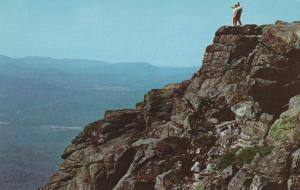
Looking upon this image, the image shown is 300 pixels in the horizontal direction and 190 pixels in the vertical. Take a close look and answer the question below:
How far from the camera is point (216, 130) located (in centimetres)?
5094

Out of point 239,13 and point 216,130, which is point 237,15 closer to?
point 239,13

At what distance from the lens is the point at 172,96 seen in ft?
193

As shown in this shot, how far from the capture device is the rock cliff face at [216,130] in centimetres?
4444

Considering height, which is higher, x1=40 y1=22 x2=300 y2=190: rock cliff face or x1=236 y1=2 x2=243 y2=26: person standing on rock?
x1=236 y1=2 x2=243 y2=26: person standing on rock

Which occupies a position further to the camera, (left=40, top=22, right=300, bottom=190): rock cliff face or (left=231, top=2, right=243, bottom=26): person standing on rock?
(left=231, top=2, right=243, bottom=26): person standing on rock

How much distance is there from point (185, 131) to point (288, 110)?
10034 mm

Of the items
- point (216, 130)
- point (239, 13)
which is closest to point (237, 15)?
point (239, 13)

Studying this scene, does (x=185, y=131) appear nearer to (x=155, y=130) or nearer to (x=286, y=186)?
(x=155, y=130)

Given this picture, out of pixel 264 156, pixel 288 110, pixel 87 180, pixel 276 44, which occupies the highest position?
pixel 276 44

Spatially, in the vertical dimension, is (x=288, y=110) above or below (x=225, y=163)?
above

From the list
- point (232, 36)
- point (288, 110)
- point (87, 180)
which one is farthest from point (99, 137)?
point (288, 110)

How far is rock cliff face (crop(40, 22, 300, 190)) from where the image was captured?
4444 cm

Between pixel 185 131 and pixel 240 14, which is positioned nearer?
pixel 185 131

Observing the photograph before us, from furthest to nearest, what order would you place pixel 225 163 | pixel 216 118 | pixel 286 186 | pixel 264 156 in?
pixel 216 118
pixel 225 163
pixel 264 156
pixel 286 186
